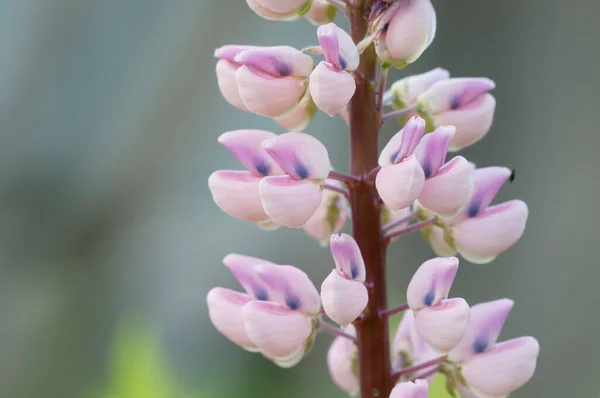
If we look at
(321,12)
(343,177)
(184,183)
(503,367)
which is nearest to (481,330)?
(503,367)

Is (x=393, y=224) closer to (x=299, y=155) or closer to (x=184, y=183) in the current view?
(x=299, y=155)

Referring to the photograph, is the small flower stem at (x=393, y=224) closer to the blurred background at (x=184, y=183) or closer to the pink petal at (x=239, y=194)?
the pink petal at (x=239, y=194)

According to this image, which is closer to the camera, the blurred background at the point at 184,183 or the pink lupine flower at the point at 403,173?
the pink lupine flower at the point at 403,173

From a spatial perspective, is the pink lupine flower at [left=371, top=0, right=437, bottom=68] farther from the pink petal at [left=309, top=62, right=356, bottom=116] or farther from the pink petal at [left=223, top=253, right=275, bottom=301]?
the pink petal at [left=223, top=253, right=275, bottom=301]

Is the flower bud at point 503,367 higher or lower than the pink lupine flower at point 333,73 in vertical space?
lower

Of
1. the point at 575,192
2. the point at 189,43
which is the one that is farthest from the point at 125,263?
the point at 575,192

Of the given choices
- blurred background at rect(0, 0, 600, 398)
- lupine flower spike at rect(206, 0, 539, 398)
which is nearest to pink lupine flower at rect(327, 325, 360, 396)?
lupine flower spike at rect(206, 0, 539, 398)

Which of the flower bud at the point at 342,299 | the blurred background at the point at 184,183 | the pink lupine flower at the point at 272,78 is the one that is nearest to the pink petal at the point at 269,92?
the pink lupine flower at the point at 272,78
